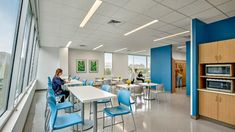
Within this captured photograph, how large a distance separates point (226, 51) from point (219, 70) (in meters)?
0.51

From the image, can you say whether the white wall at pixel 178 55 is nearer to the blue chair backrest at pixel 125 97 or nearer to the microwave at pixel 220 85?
the microwave at pixel 220 85

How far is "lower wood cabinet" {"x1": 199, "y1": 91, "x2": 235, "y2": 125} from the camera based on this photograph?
2951 mm

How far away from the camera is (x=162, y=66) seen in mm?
8109

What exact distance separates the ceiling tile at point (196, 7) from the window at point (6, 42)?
351 cm

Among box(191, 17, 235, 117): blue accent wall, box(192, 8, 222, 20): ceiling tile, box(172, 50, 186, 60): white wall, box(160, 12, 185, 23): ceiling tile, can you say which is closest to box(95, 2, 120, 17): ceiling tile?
box(160, 12, 185, 23): ceiling tile

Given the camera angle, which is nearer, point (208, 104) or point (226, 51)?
point (226, 51)

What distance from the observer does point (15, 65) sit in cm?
197

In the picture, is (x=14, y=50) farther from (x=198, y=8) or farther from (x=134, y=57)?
(x=134, y=57)

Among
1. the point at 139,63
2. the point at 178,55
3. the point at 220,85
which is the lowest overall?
the point at 220,85

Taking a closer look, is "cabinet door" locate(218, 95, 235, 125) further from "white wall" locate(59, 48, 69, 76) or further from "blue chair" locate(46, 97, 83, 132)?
"white wall" locate(59, 48, 69, 76)

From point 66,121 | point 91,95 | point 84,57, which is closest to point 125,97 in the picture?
point 91,95

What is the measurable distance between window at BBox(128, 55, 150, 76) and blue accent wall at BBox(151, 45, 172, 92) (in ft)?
12.6

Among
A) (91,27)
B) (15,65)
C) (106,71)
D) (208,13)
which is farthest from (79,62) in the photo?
(208,13)

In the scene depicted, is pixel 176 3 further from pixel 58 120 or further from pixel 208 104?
pixel 58 120
